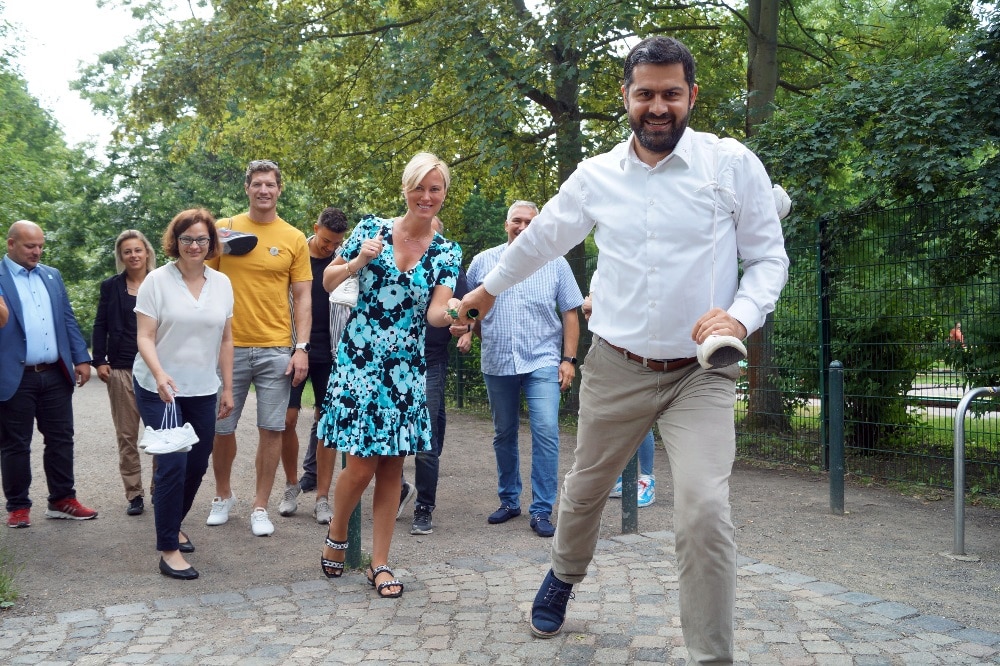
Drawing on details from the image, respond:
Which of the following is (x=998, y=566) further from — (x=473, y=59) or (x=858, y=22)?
(x=858, y=22)

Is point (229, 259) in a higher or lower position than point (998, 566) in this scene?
higher

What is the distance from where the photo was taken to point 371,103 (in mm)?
17438

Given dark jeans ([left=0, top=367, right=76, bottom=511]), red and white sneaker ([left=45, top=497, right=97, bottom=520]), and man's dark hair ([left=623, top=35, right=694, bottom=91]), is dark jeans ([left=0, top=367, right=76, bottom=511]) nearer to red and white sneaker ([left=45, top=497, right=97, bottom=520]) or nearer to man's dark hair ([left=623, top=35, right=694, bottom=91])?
red and white sneaker ([left=45, top=497, right=97, bottom=520])

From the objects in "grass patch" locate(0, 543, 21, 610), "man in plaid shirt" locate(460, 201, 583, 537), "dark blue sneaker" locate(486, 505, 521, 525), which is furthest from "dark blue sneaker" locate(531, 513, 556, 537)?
"grass patch" locate(0, 543, 21, 610)

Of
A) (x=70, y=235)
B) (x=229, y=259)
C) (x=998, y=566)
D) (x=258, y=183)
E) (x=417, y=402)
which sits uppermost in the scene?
(x=70, y=235)

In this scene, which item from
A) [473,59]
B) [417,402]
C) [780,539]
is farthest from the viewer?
[473,59]

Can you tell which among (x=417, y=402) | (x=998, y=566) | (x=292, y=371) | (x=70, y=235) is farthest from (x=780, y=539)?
(x=70, y=235)

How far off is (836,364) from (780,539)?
161cm

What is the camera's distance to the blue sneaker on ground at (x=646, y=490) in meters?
7.90

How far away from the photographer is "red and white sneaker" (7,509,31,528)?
7.18 metres

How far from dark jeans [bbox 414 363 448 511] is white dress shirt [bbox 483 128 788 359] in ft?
10.8

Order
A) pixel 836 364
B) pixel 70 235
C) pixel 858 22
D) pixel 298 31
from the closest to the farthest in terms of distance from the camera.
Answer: pixel 836 364
pixel 858 22
pixel 298 31
pixel 70 235

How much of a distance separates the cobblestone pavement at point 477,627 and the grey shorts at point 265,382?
1.64 metres

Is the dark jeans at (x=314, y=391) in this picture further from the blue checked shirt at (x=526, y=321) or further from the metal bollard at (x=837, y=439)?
the metal bollard at (x=837, y=439)
